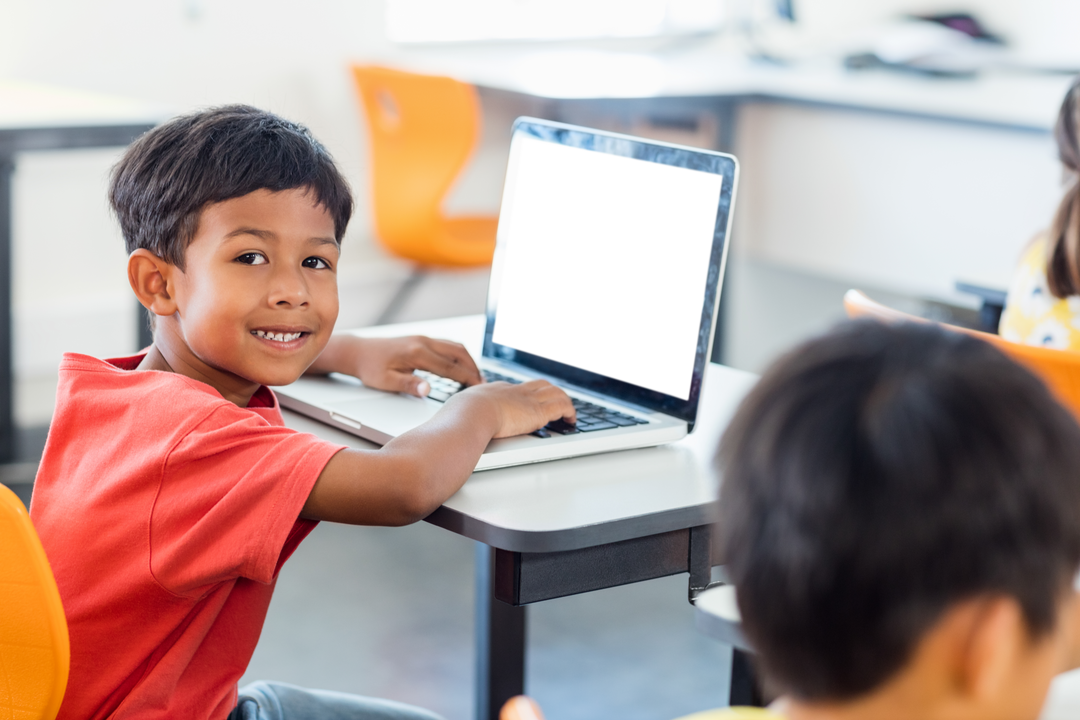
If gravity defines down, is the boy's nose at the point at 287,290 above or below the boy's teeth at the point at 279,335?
above

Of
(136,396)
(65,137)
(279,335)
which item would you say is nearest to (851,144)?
(65,137)

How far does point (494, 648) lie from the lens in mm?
1585

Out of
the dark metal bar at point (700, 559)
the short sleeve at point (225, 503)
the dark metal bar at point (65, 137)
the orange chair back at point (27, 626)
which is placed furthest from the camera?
the dark metal bar at point (65, 137)

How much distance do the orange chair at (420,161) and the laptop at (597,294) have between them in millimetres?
1902

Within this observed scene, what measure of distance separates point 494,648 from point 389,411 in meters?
0.43

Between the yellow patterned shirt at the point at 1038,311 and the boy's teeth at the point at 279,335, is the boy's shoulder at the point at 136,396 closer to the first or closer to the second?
the boy's teeth at the point at 279,335

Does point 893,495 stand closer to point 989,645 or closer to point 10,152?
point 989,645

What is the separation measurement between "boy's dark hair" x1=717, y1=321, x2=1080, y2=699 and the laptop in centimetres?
62

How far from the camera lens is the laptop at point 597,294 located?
1245 millimetres

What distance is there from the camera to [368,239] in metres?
4.17

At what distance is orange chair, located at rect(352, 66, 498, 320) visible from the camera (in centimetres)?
331

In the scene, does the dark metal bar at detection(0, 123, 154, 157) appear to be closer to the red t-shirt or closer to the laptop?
the laptop

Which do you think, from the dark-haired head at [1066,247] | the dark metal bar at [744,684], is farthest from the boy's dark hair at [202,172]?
the dark-haired head at [1066,247]

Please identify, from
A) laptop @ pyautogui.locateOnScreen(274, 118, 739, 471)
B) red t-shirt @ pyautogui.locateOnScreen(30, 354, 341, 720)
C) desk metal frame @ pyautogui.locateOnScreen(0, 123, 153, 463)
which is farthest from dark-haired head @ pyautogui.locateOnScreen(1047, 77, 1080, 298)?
desk metal frame @ pyautogui.locateOnScreen(0, 123, 153, 463)
